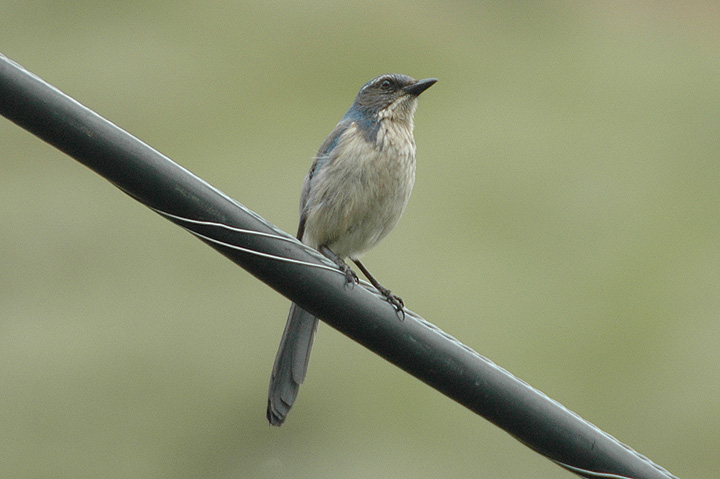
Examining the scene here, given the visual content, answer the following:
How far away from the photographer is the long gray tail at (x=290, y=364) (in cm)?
455

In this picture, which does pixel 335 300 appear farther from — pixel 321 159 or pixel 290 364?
pixel 321 159

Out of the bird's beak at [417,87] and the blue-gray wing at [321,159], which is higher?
the bird's beak at [417,87]

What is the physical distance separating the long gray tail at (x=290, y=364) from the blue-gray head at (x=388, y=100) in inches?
56.3

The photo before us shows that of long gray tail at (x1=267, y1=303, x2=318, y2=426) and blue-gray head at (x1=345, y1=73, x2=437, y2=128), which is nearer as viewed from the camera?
long gray tail at (x1=267, y1=303, x2=318, y2=426)

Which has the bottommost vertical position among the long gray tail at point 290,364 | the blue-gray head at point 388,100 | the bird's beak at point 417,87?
the long gray tail at point 290,364

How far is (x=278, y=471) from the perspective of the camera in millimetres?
12383

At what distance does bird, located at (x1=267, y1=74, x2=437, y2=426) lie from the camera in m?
5.36

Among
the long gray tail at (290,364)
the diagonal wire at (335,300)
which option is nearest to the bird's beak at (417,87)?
the long gray tail at (290,364)

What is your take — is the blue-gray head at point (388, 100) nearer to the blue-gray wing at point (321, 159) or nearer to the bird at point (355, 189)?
the bird at point (355, 189)

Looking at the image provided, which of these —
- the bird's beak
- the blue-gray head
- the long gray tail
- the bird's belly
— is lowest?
the long gray tail

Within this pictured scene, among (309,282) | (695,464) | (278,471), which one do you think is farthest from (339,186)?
(695,464)

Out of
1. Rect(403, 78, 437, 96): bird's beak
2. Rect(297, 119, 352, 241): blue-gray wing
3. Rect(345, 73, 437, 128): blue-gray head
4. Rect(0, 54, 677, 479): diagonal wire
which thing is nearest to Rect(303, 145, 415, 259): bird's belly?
Rect(297, 119, 352, 241): blue-gray wing

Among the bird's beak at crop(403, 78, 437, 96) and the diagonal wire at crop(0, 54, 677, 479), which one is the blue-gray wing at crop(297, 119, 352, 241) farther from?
the diagonal wire at crop(0, 54, 677, 479)

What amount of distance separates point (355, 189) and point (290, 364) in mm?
1200
